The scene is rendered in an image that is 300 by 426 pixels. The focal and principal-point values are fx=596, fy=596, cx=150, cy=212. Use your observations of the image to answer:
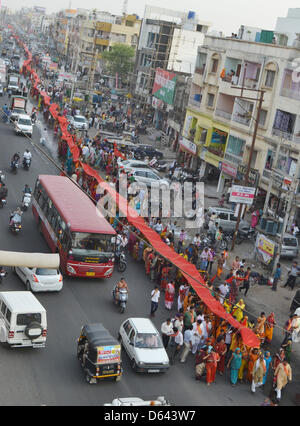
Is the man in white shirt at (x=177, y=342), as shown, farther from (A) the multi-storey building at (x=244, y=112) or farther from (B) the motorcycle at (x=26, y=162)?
(B) the motorcycle at (x=26, y=162)

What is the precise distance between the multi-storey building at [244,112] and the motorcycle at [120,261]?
13162 millimetres

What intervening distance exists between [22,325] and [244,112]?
106 feet

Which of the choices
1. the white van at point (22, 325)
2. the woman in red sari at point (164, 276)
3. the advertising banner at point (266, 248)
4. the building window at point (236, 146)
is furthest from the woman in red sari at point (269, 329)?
the building window at point (236, 146)

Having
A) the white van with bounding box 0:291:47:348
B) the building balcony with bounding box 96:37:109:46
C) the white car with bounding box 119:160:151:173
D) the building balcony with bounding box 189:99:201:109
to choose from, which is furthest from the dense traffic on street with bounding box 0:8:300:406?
the building balcony with bounding box 96:37:109:46

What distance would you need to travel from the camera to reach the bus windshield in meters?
24.3

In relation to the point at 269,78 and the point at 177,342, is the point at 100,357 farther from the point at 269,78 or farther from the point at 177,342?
the point at 269,78

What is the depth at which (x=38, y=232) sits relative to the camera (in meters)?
30.0

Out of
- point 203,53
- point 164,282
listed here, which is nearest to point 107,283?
point 164,282

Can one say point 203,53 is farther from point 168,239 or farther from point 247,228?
point 168,239

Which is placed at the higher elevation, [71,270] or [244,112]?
[244,112]

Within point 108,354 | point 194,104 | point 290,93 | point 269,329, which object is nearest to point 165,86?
point 194,104

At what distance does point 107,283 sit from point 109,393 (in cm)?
891

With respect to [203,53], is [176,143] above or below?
below

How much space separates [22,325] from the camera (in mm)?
18297
